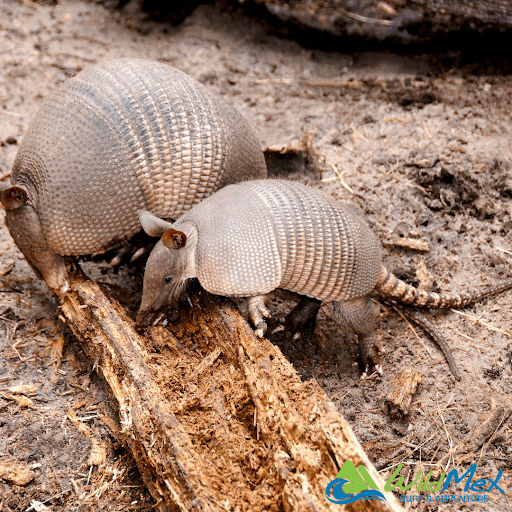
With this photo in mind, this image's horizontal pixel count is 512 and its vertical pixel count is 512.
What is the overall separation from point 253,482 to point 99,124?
10.8 ft

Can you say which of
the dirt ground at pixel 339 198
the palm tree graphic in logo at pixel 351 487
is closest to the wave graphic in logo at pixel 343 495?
the palm tree graphic in logo at pixel 351 487

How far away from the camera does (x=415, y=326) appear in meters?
4.94

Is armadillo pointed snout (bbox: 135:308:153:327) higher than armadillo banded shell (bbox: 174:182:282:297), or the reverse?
armadillo banded shell (bbox: 174:182:282:297)

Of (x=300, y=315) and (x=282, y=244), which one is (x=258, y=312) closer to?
(x=282, y=244)

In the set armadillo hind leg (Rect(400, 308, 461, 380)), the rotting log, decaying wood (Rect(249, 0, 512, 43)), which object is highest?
decaying wood (Rect(249, 0, 512, 43))

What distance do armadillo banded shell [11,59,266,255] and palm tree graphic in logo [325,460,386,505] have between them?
3029 mm

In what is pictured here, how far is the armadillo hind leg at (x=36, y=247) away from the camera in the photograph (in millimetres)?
4492

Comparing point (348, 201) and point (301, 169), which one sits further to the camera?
point (301, 169)

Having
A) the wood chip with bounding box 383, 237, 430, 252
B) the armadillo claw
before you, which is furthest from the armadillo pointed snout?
the wood chip with bounding box 383, 237, 430, 252

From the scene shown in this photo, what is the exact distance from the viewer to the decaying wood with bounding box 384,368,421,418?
4070mm

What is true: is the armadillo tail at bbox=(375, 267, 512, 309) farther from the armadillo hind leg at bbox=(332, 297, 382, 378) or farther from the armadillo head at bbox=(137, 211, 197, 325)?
the armadillo head at bbox=(137, 211, 197, 325)

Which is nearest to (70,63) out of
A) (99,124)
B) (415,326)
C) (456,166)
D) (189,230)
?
(99,124)

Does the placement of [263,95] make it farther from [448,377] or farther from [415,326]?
[448,377]

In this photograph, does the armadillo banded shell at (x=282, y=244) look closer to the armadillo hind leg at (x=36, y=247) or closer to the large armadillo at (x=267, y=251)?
the large armadillo at (x=267, y=251)
